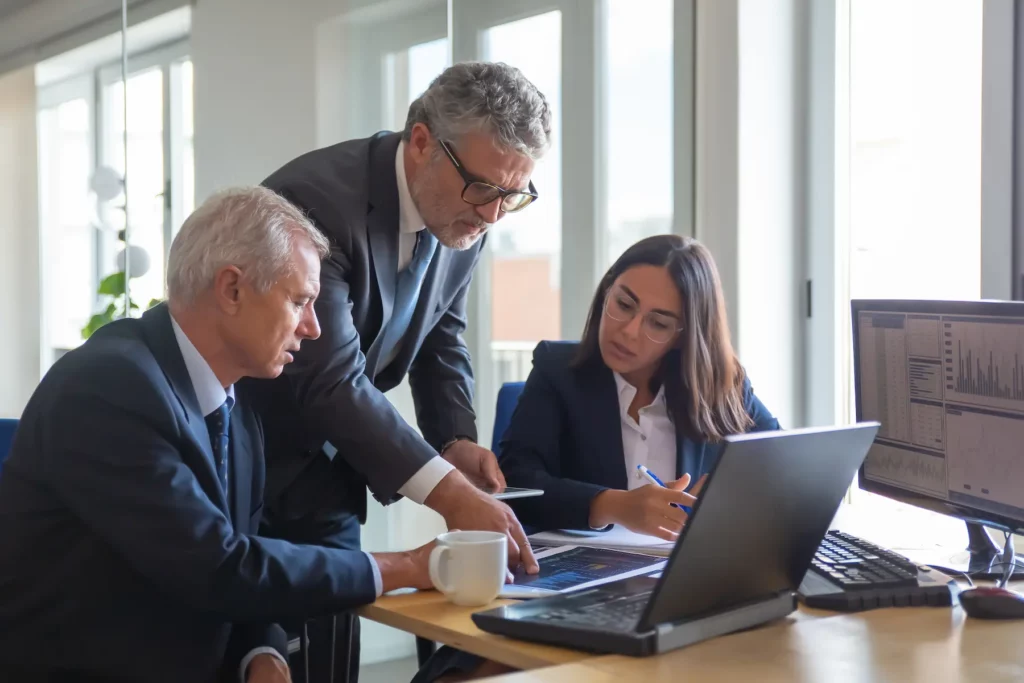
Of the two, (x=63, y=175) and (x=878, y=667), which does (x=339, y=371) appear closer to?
(x=878, y=667)

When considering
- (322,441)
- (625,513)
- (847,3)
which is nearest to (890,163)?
(847,3)

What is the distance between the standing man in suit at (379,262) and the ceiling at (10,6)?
1.07 m

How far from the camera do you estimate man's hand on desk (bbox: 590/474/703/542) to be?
1.71 metres

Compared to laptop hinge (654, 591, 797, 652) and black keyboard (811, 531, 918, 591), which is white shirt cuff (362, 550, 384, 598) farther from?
black keyboard (811, 531, 918, 591)

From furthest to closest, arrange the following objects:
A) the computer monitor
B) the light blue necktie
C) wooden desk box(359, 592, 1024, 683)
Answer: the light blue necktie, the computer monitor, wooden desk box(359, 592, 1024, 683)

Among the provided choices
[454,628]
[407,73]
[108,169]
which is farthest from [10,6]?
[454,628]

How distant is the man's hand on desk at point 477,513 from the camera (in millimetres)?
1526

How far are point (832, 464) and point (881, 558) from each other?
349 millimetres

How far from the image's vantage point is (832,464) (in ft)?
4.16

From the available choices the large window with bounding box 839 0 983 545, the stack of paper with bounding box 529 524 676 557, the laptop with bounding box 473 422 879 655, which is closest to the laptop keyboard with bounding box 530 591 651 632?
the laptop with bounding box 473 422 879 655

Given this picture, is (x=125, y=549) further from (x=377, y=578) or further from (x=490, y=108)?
(x=490, y=108)

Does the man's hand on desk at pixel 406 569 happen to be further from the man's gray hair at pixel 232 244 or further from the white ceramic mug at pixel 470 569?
the man's gray hair at pixel 232 244

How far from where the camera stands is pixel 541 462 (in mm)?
2092

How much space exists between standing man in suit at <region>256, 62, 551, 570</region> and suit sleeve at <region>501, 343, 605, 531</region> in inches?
3.9
